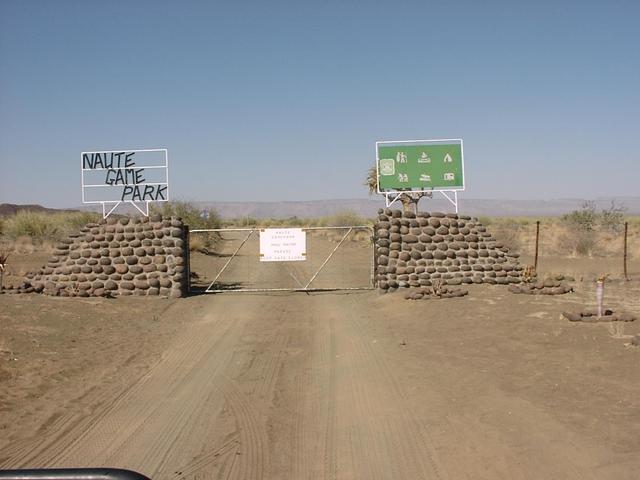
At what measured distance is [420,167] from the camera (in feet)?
67.1

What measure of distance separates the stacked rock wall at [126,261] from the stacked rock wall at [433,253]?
5.85 metres

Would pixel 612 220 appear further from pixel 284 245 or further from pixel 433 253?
pixel 284 245

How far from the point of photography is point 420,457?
6.40m

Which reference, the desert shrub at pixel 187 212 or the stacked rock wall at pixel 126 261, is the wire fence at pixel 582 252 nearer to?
the stacked rock wall at pixel 126 261

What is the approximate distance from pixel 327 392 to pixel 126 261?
1162 cm

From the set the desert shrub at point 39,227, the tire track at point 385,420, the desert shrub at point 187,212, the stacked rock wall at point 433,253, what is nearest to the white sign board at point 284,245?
the stacked rock wall at point 433,253

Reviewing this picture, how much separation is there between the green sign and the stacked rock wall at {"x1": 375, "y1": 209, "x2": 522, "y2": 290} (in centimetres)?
141

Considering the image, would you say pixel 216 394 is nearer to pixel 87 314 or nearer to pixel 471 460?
pixel 471 460

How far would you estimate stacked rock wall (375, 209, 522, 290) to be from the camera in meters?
19.0

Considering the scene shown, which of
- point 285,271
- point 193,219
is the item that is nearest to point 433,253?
point 285,271

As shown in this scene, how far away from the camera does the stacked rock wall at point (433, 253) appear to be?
19.0 m

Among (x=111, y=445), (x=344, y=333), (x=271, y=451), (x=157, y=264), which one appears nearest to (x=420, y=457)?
(x=271, y=451)

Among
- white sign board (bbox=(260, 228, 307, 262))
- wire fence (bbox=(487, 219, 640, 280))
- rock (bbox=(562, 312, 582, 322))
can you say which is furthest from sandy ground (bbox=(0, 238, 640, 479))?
wire fence (bbox=(487, 219, 640, 280))

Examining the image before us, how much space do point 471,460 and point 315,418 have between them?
207 cm
